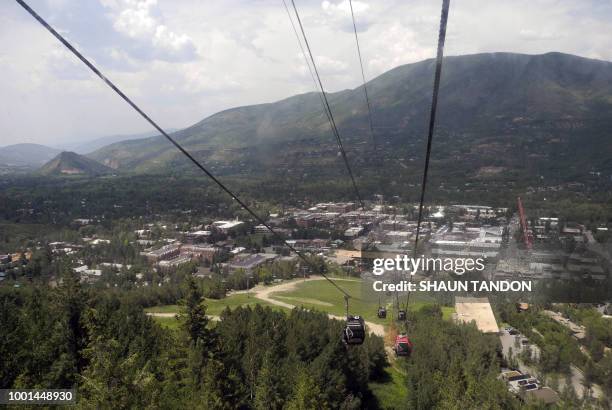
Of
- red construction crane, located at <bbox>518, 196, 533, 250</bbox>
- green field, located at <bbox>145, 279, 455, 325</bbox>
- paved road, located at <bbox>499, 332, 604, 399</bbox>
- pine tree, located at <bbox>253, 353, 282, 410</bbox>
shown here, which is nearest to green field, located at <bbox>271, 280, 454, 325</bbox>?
green field, located at <bbox>145, 279, 455, 325</bbox>

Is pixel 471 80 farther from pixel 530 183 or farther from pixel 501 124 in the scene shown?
pixel 530 183

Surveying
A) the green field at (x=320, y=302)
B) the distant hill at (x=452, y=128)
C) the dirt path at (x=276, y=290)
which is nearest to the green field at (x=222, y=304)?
the green field at (x=320, y=302)

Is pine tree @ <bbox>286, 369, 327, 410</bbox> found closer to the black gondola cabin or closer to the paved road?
the black gondola cabin

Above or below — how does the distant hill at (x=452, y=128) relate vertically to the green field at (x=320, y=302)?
above

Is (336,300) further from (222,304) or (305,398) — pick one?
(305,398)

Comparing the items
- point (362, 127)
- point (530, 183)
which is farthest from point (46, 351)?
point (362, 127)

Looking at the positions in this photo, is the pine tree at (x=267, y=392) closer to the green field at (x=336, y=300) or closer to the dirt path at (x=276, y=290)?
the green field at (x=336, y=300)

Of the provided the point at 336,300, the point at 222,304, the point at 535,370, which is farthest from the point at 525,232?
the point at 222,304

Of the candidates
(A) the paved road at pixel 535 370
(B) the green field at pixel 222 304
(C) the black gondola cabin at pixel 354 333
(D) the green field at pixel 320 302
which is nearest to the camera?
(C) the black gondola cabin at pixel 354 333
